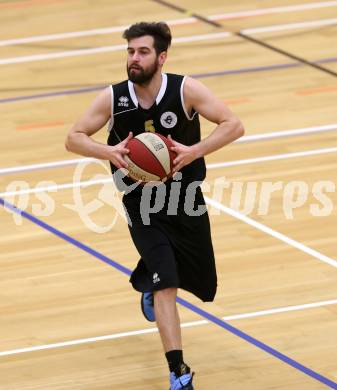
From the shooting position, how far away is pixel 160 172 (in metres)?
7.77

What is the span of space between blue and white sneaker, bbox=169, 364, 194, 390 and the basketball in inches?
45.1

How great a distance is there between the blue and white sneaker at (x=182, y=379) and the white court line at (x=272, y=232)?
2.46 metres

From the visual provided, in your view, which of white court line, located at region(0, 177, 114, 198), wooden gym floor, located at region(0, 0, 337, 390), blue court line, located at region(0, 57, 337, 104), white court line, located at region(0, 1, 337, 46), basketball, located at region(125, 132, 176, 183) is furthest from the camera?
white court line, located at region(0, 1, 337, 46)

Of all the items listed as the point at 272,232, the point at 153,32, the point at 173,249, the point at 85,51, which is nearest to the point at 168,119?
the point at 153,32

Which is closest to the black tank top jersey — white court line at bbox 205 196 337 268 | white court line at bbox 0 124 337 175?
white court line at bbox 205 196 337 268

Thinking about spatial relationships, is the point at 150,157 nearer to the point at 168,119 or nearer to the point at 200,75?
the point at 168,119

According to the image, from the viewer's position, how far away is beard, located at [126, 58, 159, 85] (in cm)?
777

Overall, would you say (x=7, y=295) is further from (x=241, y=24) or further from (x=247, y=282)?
(x=241, y=24)

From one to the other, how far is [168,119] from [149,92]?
0.20 meters

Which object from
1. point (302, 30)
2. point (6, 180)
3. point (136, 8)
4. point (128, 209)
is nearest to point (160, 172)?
point (128, 209)

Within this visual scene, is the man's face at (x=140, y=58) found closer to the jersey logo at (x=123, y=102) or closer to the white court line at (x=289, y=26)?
the jersey logo at (x=123, y=102)

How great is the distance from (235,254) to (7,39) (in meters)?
7.51

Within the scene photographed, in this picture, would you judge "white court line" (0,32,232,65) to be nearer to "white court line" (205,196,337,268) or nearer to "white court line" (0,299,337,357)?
"white court line" (205,196,337,268)

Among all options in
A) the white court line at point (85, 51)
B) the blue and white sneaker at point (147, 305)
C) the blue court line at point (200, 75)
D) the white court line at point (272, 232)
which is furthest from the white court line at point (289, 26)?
the blue and white sneaker at point (147, 305)
